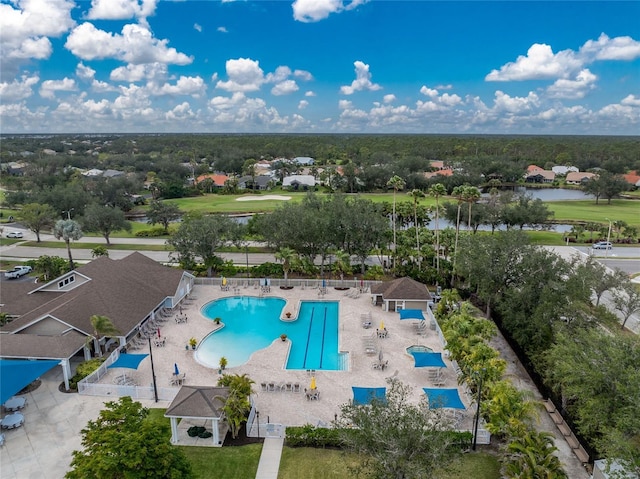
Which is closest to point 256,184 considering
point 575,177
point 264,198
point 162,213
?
point 264,198

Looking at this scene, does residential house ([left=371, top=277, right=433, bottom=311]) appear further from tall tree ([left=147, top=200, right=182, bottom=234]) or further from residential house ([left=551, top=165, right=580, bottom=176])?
residential house ([left=551, top=165, right=580, bottom=176])

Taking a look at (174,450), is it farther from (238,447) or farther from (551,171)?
(551,171)

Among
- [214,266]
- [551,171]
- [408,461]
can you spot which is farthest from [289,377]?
[551,171]

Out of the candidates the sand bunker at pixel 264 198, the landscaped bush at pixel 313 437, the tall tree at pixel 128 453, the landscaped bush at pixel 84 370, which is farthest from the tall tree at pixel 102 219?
the landscaped bush at pixel 313 437

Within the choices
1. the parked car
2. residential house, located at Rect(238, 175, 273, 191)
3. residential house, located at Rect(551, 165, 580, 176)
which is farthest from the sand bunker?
residential house, located at Rect(551, 165, 580, 176)

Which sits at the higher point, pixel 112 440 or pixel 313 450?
pixel 112 440
